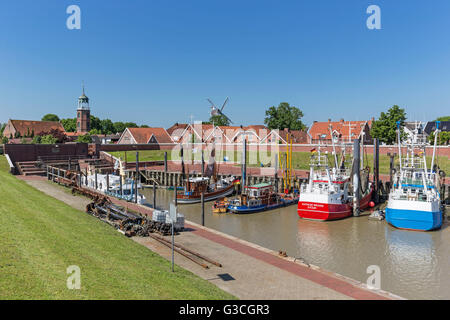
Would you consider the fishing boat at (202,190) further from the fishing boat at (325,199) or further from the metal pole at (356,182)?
the metal pole at (356,182)

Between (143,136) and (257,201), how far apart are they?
213 feet

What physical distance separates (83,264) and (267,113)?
104 metres

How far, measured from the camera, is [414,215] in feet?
85.6

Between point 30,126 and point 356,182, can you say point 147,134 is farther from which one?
point 356,182

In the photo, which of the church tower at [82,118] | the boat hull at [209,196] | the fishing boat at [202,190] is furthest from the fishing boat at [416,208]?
the church tower at [82,118]

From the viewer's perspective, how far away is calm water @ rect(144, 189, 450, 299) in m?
17.4

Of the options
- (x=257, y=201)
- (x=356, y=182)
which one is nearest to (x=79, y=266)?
(x=257, y=201)

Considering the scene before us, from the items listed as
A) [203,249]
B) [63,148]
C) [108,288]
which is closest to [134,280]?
[108,288]

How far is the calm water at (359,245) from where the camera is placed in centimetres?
1738

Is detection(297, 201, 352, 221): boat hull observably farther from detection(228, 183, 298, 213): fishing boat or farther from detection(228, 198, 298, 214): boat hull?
detection(228, 183, 298, 213): fishing boat

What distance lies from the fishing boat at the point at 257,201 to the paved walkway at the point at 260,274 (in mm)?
15390

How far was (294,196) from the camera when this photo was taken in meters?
41.5

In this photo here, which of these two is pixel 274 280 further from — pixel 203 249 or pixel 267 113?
pixel 267 113
